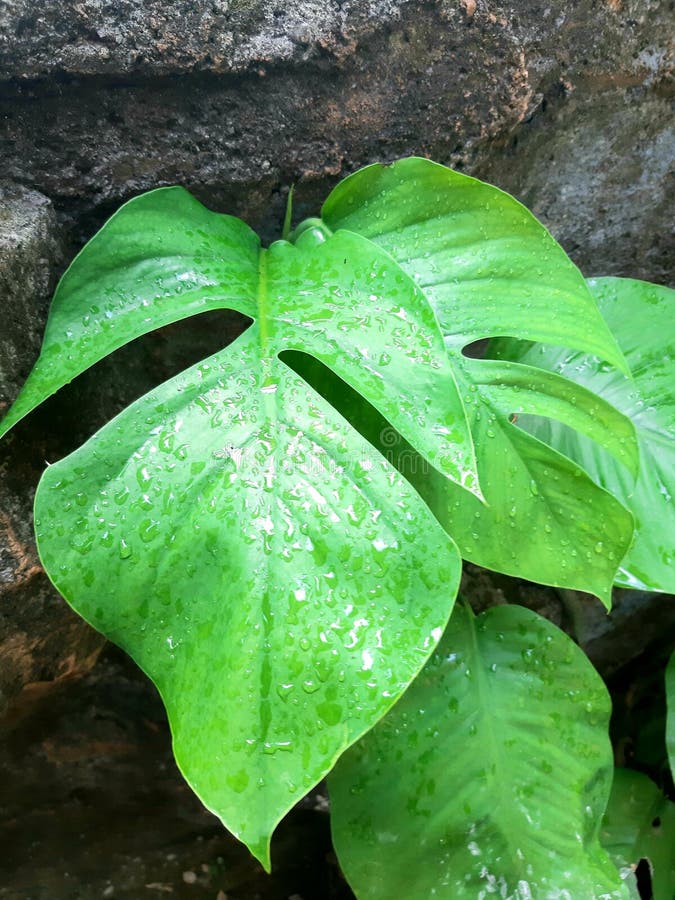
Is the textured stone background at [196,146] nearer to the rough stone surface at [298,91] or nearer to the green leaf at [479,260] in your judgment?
the rough stone surface at [298,91]

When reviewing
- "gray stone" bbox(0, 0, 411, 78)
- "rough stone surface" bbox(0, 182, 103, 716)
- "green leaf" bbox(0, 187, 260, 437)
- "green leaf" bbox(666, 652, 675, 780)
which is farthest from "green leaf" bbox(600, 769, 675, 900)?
"gray stone" bbox(0, 0, 411, 78)

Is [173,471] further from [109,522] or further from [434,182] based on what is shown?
[434,182]

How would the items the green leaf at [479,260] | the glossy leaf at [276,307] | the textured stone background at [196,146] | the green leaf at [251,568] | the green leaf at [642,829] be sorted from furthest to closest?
1. the green leaf at [642,829]
2. the textured stone background at [196,146]
3. the green leaf at [479,260]
4. the glossy leaf at [276,307]
5. the green leaf at [251,568]

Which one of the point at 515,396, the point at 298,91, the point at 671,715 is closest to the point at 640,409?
the point at 515,396

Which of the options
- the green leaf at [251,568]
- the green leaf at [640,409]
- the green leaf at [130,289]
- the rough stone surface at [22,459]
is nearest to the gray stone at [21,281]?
the rough stone surface at [22,459]

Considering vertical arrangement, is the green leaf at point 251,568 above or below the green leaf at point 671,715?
above

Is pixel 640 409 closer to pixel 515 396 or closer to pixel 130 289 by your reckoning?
pixel 515 396
